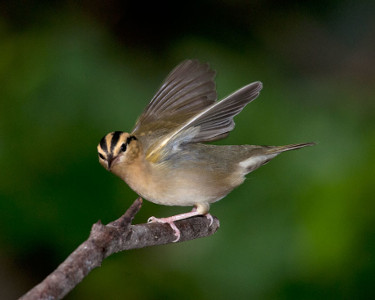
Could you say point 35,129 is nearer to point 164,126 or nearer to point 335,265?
point 164,126

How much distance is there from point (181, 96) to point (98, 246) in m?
1.86

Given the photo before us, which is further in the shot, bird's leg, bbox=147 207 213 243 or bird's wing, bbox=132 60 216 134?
bird's wing, bbox=132 60 216 134

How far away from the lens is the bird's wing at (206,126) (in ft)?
10.2

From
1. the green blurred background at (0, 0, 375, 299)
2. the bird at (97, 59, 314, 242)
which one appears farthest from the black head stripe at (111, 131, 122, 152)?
the green blurred background at (0, 0, 375, 299)

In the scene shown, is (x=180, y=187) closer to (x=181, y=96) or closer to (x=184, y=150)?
(x=184, y=150)

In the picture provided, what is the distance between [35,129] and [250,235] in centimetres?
161

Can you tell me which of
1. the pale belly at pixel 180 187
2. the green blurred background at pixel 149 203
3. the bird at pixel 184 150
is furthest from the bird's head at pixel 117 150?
the green blurred background at pixel 149 203

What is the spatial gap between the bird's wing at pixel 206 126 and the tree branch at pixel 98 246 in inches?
16.6

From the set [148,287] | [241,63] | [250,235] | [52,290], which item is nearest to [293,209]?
[250,235]

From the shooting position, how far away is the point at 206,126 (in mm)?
3541

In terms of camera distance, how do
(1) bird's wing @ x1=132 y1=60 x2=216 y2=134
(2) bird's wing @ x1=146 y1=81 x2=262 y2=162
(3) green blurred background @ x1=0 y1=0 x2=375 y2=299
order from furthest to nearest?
(3) green blurred background @ x1=0 y1=0 x2=375 y2=299 < (1) bird's wing @ x1=132 y1=60 x2=216 y2=134 < (2) bird's wing @ x1=146 y1=81 x2=262 y2=162

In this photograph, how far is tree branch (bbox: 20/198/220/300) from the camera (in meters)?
2.32

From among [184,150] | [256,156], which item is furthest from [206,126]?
[256,156]

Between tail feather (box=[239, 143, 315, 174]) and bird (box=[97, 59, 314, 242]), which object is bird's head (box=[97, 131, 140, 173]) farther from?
tail feather (box=[239, 143, 315, 174])
